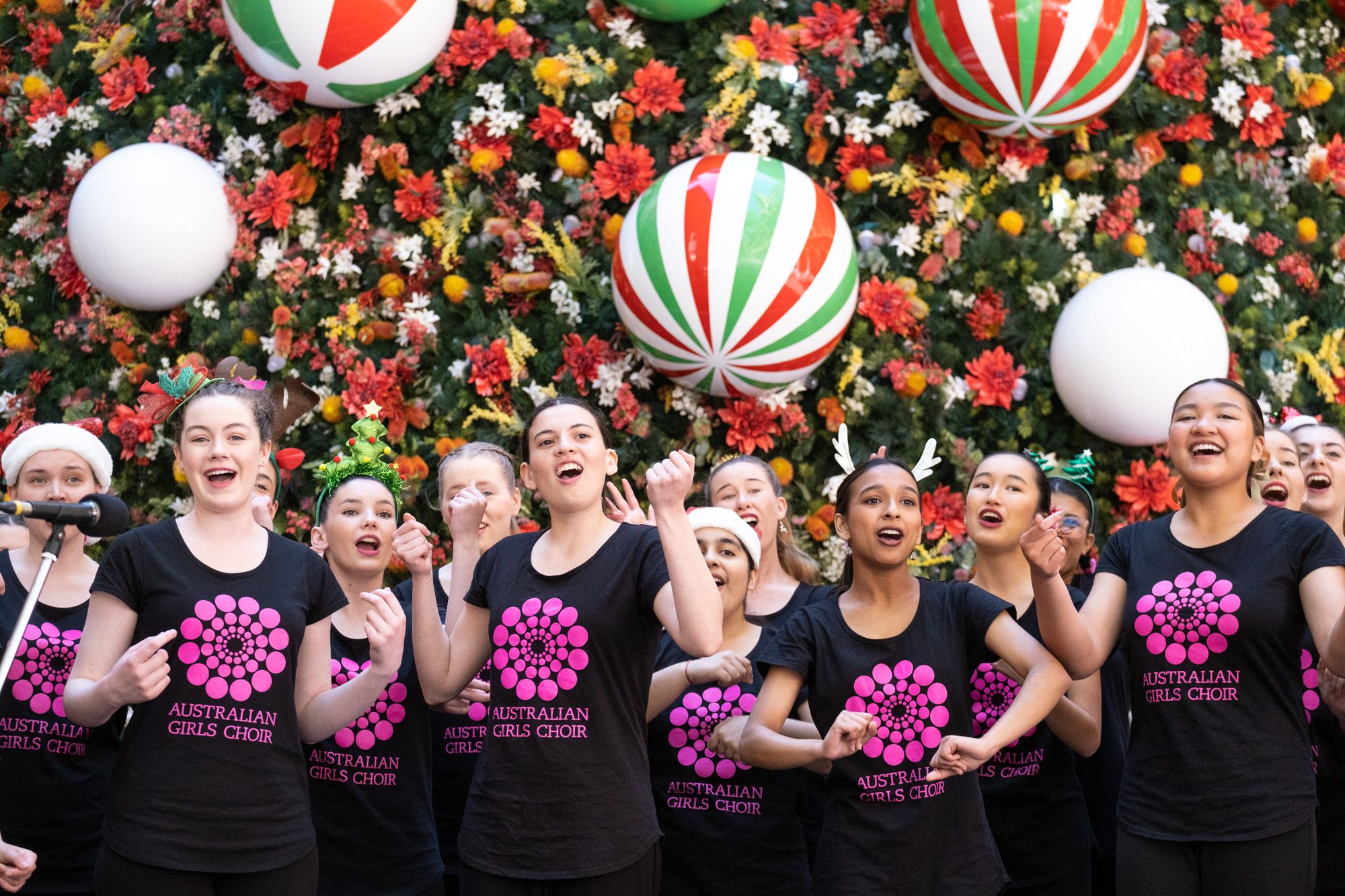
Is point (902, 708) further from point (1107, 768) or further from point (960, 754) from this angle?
point (1107, 768)

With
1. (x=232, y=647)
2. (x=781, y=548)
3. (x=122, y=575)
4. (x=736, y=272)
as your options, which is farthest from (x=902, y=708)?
(x=736, y=272)

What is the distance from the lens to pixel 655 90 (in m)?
5.31

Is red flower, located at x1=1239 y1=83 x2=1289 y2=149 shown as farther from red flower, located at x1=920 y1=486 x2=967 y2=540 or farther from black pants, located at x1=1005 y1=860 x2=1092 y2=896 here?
black pants, located at x1=1005 y1=860 x2=1092 y2=896

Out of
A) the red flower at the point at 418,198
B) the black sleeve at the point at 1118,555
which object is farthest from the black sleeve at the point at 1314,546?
the red flower at the point at 418,198

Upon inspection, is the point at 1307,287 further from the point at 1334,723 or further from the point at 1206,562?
the point at 1206,562

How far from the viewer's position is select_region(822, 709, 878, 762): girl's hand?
2.52 metres

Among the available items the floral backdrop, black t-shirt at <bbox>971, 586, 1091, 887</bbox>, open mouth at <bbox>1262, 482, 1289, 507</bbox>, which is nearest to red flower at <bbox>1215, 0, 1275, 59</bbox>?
the floral backdrop

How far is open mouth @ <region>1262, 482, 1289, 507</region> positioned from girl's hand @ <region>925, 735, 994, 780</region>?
142 cm

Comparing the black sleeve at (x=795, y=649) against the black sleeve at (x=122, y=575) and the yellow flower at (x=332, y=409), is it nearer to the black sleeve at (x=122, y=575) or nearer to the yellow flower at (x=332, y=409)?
the black sleeve at (x=122, y=575)

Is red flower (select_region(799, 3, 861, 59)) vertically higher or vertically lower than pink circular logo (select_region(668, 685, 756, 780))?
higher

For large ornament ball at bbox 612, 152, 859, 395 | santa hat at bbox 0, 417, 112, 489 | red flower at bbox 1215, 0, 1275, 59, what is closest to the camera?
santa hat at bbox 0, 417, 112, 489

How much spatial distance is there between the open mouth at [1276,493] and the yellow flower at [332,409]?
3.51 m

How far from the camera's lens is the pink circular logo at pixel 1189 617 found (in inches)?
108

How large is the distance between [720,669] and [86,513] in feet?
4.39
